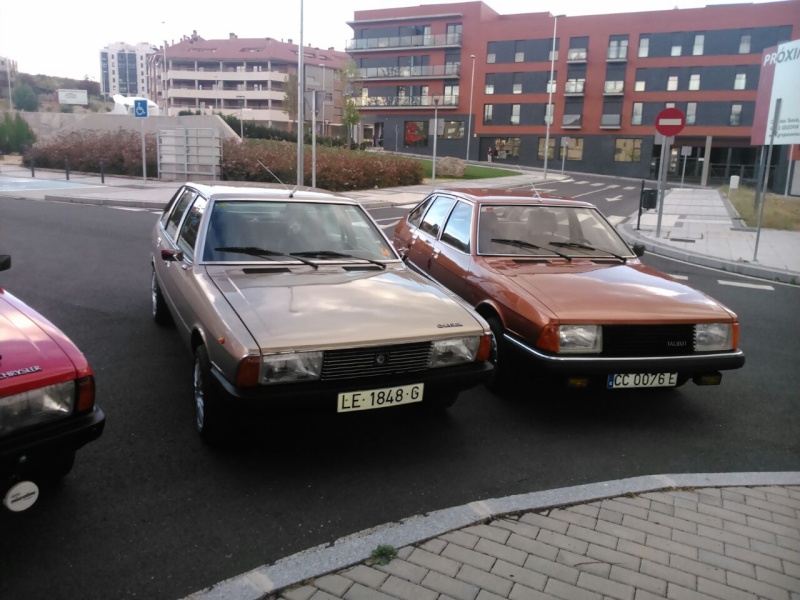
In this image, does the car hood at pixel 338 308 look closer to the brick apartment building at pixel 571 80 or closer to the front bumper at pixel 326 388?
the front bumper at pixel 326 388

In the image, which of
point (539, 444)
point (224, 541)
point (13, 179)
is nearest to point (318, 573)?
point (224, 541)

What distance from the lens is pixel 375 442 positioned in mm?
4293

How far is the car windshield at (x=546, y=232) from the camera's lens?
5938mm

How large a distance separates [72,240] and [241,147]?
1746 centimetres

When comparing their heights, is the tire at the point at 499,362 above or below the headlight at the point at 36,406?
below

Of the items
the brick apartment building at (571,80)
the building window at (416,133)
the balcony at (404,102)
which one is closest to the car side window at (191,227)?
the brick apartment building at (571,80)

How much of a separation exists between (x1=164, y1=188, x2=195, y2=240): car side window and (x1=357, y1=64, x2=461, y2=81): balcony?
6290 centimetres

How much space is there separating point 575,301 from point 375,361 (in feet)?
5.66

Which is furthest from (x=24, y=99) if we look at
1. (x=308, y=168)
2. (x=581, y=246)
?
(x=581, y=246)

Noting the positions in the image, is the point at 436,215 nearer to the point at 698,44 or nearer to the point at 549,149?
the point at 698,44

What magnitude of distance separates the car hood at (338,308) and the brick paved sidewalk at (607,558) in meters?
1.20

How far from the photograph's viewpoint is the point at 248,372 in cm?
349

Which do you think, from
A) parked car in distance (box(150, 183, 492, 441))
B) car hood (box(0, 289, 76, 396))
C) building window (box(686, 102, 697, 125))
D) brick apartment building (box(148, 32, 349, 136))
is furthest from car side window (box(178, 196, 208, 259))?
brick apartment building (box(148, 32, 349, 136))

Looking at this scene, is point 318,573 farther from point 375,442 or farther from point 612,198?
point 612,198
